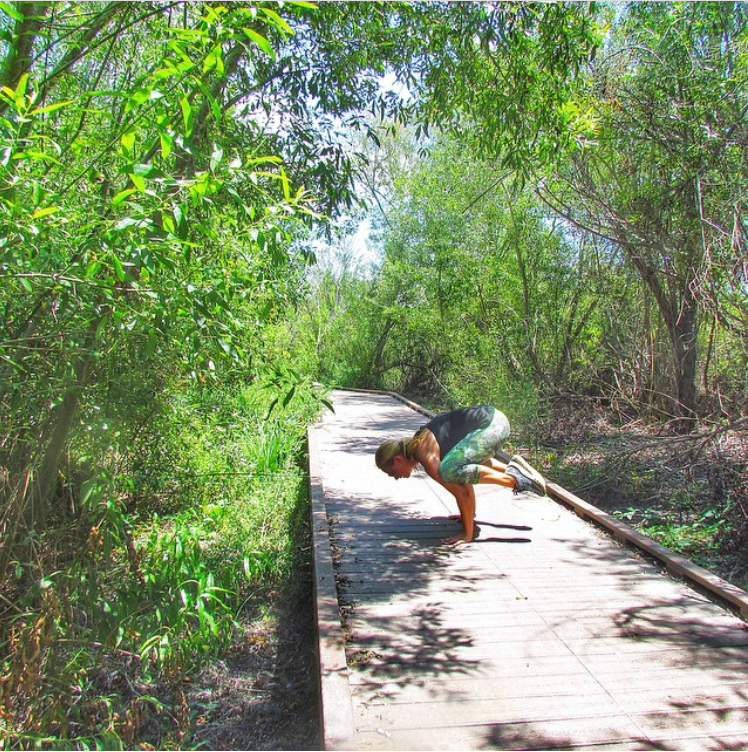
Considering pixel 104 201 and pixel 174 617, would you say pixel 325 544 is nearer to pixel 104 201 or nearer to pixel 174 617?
pixel 174 617

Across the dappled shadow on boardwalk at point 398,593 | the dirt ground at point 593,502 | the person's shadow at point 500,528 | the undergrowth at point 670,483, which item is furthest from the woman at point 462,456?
the undergrowth at point 670,483

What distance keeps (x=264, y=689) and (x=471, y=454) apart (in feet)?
6.86

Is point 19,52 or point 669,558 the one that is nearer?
point 19,52

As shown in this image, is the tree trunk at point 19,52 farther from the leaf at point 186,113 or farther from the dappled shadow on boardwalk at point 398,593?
the dappled shadow on boardwalk at point 398,593

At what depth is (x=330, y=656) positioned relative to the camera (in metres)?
3.55

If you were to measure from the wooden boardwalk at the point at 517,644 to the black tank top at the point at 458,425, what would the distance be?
2.76 feet

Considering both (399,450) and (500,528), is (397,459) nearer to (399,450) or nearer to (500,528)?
(399,450)

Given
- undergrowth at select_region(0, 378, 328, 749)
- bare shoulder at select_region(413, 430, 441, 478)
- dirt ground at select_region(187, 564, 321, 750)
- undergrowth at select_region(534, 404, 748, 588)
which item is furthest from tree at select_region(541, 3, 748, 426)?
undergrowth at select_region(0, 378, 328, 749)

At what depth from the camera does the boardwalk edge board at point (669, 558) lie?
13.9 ft

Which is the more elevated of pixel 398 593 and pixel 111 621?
pixel 111 621

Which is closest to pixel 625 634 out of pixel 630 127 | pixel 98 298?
pixel 98 298

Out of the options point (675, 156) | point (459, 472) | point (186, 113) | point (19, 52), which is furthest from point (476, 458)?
point (675, 156)

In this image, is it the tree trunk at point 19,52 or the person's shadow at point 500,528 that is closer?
the tree trunk at point 19,52

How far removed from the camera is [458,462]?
497cm
